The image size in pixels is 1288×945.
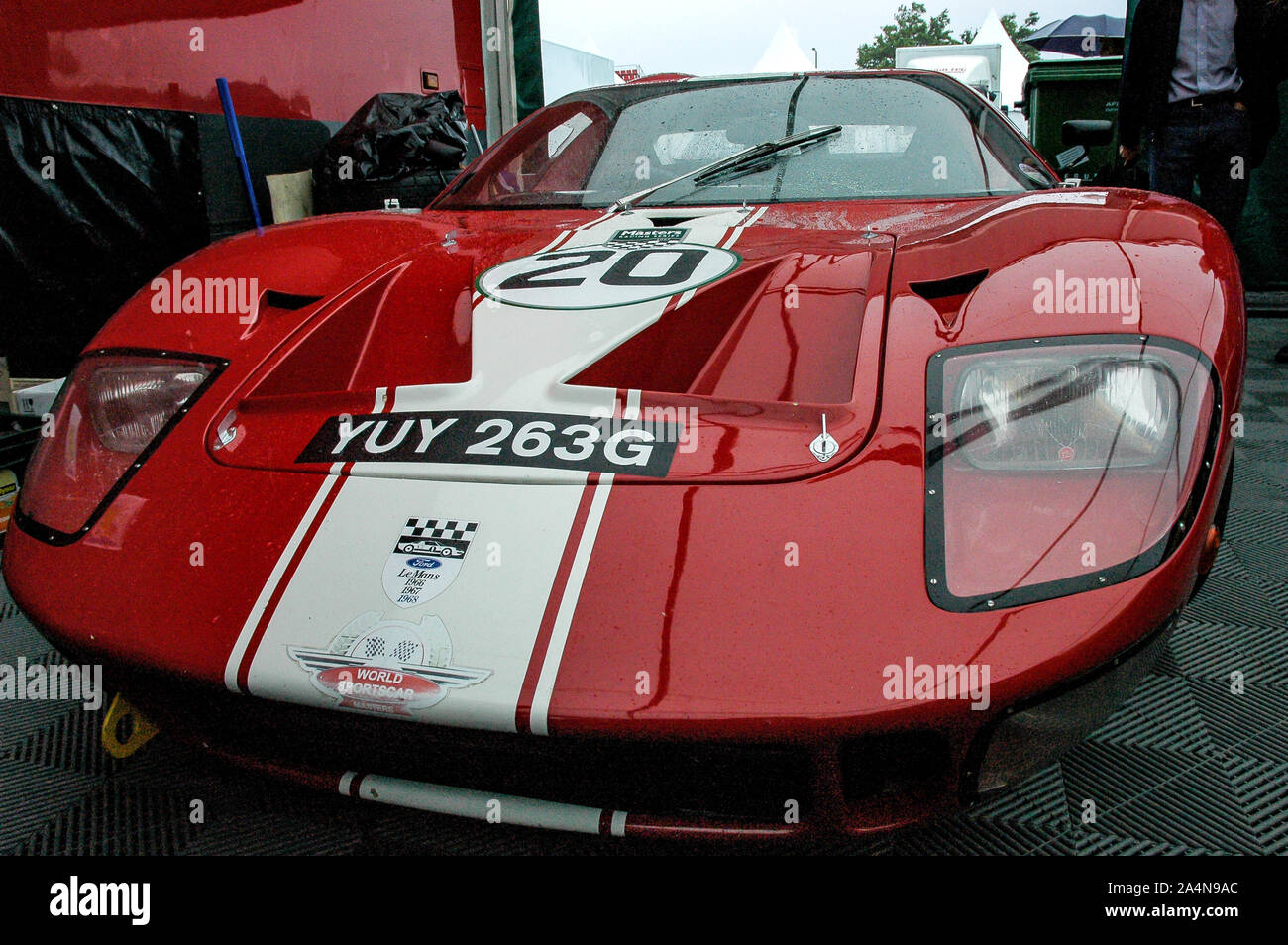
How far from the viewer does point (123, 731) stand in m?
1.20

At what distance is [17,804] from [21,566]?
1.07ft

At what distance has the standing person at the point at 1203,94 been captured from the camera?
9.04 ft

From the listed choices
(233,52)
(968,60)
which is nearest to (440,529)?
(233,52)

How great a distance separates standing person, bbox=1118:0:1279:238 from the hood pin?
2682 millimetres

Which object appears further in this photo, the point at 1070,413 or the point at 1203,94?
the point at 1203,94

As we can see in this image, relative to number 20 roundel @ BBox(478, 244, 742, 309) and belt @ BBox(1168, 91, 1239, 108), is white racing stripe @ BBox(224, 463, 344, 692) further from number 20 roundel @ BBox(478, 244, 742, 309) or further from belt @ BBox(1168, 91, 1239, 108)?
belt @ BBox(1168, 91, 1239, 108)

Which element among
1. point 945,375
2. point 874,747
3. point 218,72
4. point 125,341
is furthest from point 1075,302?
point 218,72

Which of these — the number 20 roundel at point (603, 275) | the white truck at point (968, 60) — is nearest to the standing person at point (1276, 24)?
the number 20 roundel at point (603, 275)

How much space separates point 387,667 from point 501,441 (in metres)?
0.27

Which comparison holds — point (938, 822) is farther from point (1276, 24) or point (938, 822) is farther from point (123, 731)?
point (1276, 24)

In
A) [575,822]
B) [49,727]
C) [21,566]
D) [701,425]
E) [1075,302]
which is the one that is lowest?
[49,727]

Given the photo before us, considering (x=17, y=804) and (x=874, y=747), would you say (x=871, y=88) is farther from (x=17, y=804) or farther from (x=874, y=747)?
(x=17, y=804)

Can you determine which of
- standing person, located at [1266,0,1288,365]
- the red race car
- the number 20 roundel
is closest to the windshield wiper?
the number 20 roundel

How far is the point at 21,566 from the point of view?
1.03 metres
